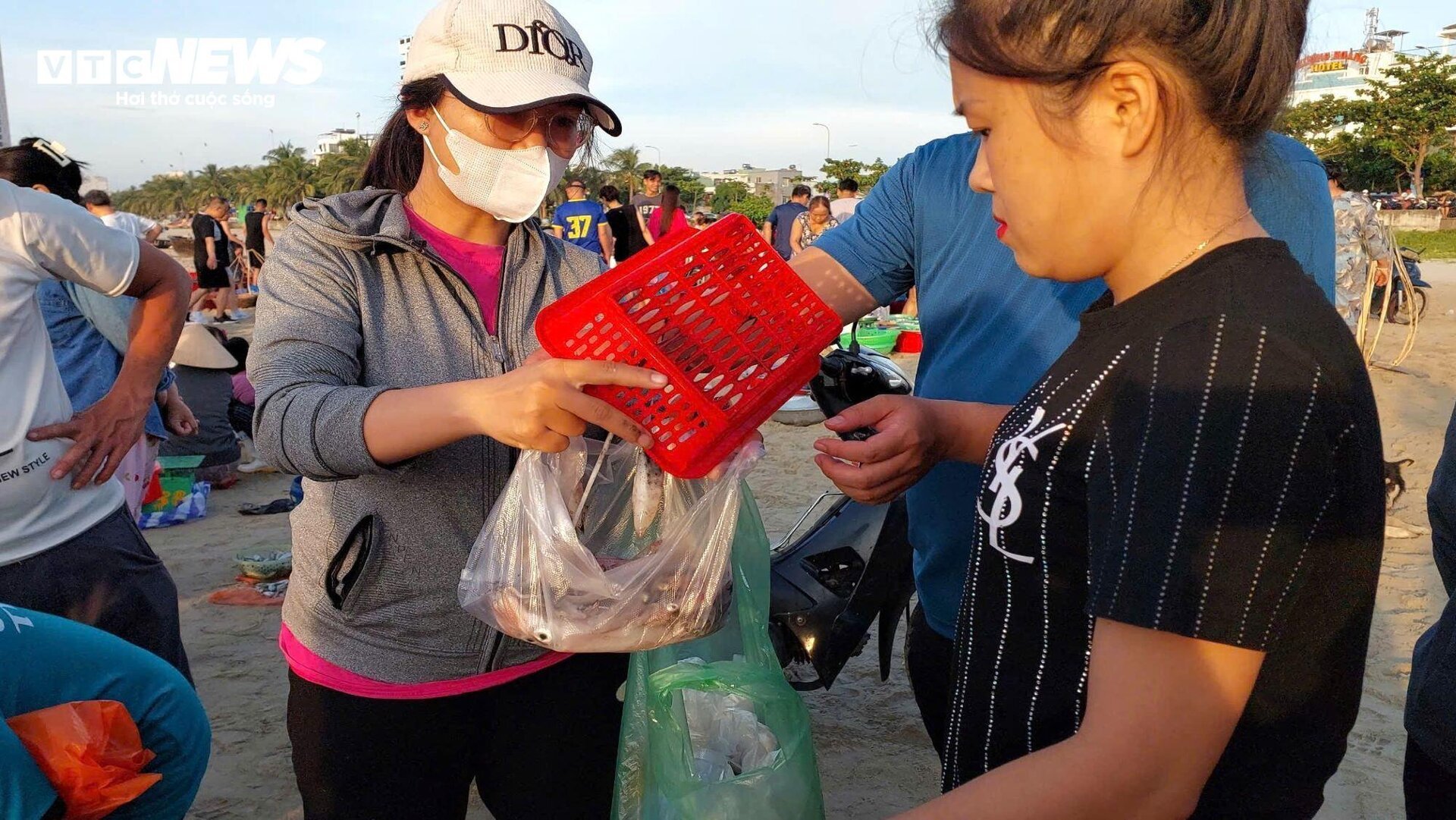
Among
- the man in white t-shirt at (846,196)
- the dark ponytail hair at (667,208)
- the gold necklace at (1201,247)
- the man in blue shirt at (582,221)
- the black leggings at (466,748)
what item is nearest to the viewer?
the gold necklace at (1201,247)

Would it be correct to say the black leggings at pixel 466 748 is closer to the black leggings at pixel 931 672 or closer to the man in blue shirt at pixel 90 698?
the man in blue shirt at pixel 90 698

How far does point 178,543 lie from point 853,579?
410cm

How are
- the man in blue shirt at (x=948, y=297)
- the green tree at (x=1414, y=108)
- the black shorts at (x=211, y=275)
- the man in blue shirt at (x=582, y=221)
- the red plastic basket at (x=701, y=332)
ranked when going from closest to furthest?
the red plastic basket at (x=701, y=332) < the man in blue shirt at (x=948, y=297) < the man in blue shirt at (x=582, y=221) < the black shorts at (x=211, y=275) < the green tree at (x=1414, y=108)

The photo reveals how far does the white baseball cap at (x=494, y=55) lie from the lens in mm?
1633

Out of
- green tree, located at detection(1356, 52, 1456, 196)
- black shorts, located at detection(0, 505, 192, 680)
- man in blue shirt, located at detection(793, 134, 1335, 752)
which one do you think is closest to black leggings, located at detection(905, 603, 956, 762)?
man in blue shirt, located at detection(793, 134, 1335, 752)

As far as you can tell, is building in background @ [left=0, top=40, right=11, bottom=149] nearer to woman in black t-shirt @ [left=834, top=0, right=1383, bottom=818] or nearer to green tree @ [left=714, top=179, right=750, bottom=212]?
woman in black t-shirt @ [left=834, top=0, right=1383, bottom=818]

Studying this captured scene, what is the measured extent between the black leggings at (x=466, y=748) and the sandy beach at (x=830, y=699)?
4.79 feet

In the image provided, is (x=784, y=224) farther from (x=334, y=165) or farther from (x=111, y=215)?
(x=334, y=165)

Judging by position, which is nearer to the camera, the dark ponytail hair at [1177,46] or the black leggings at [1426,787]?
the dark ponytail hair at [1177,46]

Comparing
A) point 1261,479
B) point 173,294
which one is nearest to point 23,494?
point 173,294

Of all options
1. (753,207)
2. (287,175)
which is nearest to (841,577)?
(753,207)

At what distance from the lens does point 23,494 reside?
6.56 ft

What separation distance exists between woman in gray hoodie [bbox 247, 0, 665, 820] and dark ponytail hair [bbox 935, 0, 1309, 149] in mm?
960

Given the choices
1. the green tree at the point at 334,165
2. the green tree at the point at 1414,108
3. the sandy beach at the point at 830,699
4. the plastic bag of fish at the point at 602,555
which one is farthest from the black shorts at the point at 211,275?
the green tree at the point at 1414,108
